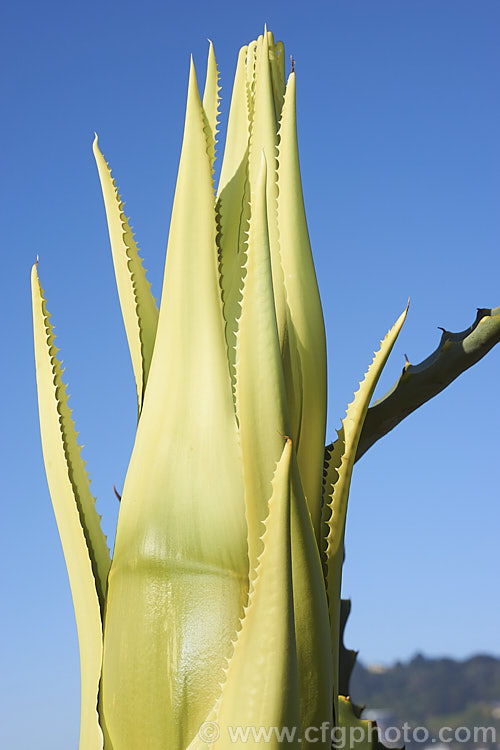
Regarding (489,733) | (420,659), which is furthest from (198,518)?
(420,659)

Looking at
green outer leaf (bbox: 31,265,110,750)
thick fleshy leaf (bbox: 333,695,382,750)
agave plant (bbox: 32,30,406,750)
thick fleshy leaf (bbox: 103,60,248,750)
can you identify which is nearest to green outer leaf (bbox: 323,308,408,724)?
agave plant (bbox: 32,30,406,750)

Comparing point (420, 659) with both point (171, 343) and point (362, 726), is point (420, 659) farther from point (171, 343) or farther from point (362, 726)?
point (171, 343)

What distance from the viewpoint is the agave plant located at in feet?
2.11

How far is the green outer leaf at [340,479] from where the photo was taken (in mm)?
758

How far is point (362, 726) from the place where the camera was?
3.49 feet

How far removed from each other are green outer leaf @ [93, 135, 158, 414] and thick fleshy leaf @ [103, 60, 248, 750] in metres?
0.08

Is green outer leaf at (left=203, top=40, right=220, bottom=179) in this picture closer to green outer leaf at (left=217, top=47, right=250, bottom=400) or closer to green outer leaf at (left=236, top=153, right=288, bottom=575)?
green outer leaf at (left=217, top=47, right=250, bottom=400)

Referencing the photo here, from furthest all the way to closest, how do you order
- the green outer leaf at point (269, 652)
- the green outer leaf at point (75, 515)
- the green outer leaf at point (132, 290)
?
the green outer leaf at point (132, 290), the green outer leaf at point (75, 515), the green outer leaf at point (269, 652)

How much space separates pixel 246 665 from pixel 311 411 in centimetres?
28

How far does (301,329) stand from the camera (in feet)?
2.68

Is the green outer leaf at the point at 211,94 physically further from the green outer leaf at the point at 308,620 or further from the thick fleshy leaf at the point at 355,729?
the thick fleshy leaf at the point at 355,729

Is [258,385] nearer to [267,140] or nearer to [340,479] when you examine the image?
[340,479]
